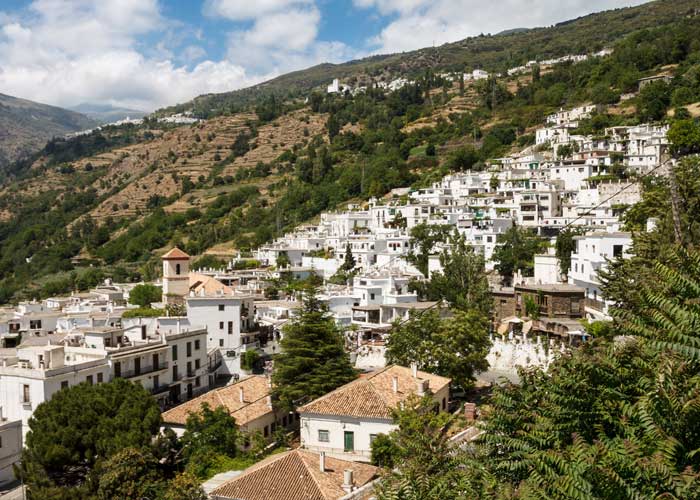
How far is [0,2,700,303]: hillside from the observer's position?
3561 inches

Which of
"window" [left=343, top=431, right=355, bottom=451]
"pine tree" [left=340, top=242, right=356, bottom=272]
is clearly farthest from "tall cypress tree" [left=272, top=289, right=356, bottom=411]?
"pine tree" [left=340, top=242, right=356, bottom=272]

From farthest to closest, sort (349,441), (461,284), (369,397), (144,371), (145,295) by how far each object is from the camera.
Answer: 1. (145,295)
2. (461,284)
3. (144,371)
4. (369,397)
5. (349,441)

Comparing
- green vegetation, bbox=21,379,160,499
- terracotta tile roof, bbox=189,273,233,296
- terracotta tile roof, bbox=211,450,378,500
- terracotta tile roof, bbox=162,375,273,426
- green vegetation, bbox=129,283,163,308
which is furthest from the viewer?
green vegetation, bbox=129,283,163,308

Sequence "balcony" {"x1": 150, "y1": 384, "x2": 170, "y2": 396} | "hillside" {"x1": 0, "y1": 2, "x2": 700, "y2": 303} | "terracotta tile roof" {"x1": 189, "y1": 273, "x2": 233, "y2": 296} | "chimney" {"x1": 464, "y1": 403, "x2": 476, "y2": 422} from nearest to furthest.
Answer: "chimney" {"x1": 464, "y1": 403, "x2": 476, "y2": 422} → "balcony" {"x1": 150, "y1": 384, "x2": 170, "y2": 396} → "terracotta tile roof" {"x1": 189, "y1": 273, "x2": 233, "y2": 296} → "hillside" {"x1": 0, "y1": 2, "x2": 700, "y2": 303}

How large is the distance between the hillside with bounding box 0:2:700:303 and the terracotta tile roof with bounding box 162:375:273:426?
56.7 meters

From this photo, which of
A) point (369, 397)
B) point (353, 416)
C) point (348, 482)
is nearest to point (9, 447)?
point (353, 416)

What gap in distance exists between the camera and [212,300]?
37.3 m

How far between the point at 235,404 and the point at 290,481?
27.8 feet

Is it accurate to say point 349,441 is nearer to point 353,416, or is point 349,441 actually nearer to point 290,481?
point 353,416

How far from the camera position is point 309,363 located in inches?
1070

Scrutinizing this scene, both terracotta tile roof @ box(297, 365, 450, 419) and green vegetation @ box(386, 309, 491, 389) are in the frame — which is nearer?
terracotta tile roof @ box(297, 365, 450, 419)

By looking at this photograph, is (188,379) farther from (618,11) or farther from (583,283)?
(618,11)

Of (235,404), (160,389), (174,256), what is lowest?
(160,389)

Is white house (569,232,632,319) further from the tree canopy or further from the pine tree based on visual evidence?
the pine tree
